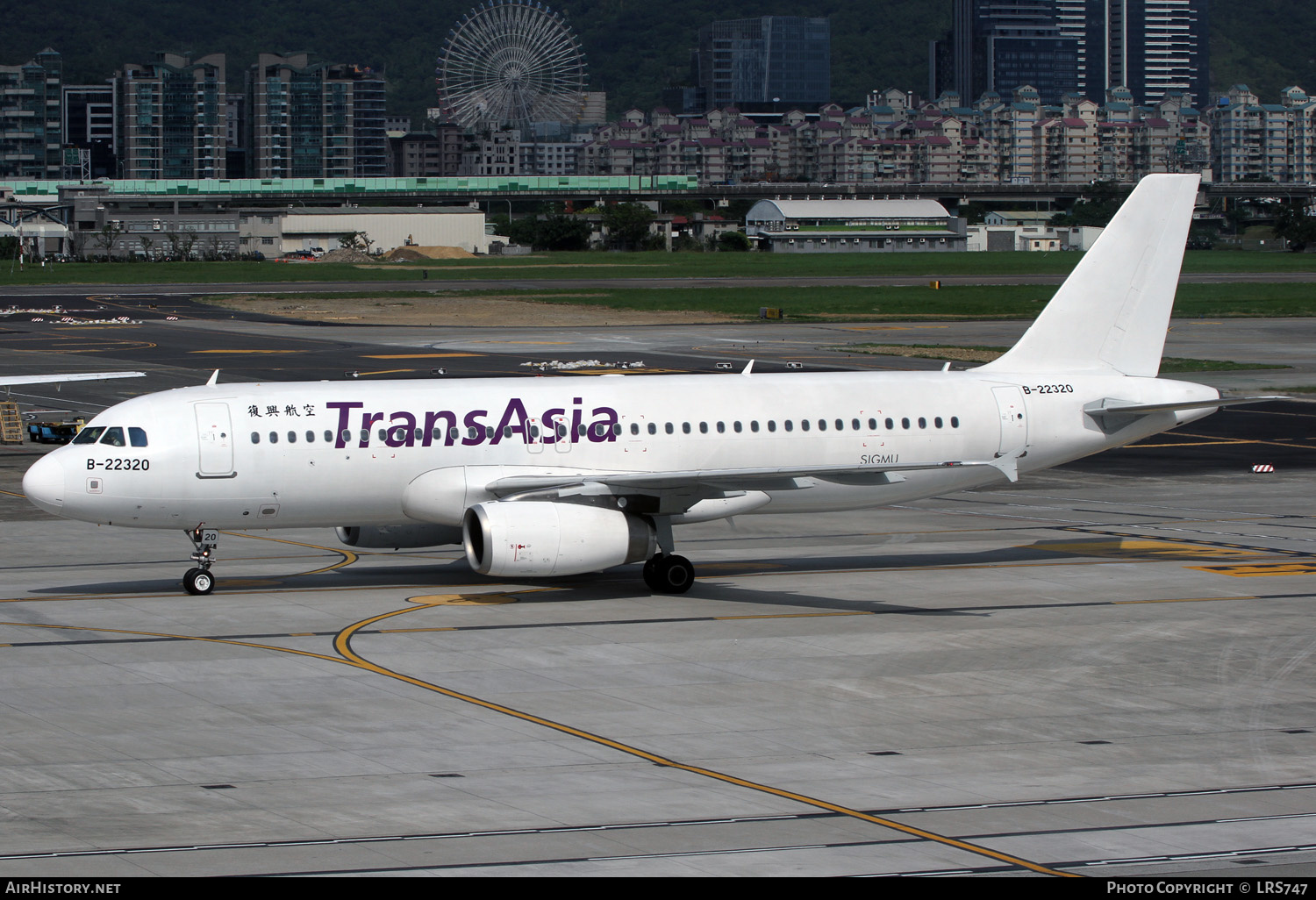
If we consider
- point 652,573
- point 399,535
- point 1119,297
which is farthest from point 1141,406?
point 399,535

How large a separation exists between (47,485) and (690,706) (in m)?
15.5

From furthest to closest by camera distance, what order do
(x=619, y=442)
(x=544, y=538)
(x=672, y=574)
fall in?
(x=619, y=442) < (x=672, y=574) < (x=544, y=538)

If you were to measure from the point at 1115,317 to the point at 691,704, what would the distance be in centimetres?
1937

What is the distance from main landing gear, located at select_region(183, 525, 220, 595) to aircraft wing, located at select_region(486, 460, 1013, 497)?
20.2 feet

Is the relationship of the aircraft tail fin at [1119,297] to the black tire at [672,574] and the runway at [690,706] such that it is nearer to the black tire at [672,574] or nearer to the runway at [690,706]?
the runway at [690,706]

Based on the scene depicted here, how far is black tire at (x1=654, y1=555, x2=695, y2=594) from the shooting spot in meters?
→ 35.0

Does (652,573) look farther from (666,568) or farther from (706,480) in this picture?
(706,480)

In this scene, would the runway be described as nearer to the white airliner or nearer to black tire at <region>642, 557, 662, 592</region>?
black tire at <region>642, 557, 662, 592</region>

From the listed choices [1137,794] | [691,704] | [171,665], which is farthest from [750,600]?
[1137,794]

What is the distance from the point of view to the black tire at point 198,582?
3481 centimetres

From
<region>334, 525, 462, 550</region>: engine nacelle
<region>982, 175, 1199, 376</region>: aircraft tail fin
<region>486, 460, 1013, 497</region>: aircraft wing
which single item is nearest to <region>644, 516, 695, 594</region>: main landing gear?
<region>486, 460, 1013, 497</region>: aircraft wing

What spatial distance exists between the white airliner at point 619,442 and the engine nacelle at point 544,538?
0.13 feet

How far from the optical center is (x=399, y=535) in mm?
36562

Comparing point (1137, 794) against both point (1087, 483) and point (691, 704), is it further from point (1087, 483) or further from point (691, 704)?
point (1087, 483)
